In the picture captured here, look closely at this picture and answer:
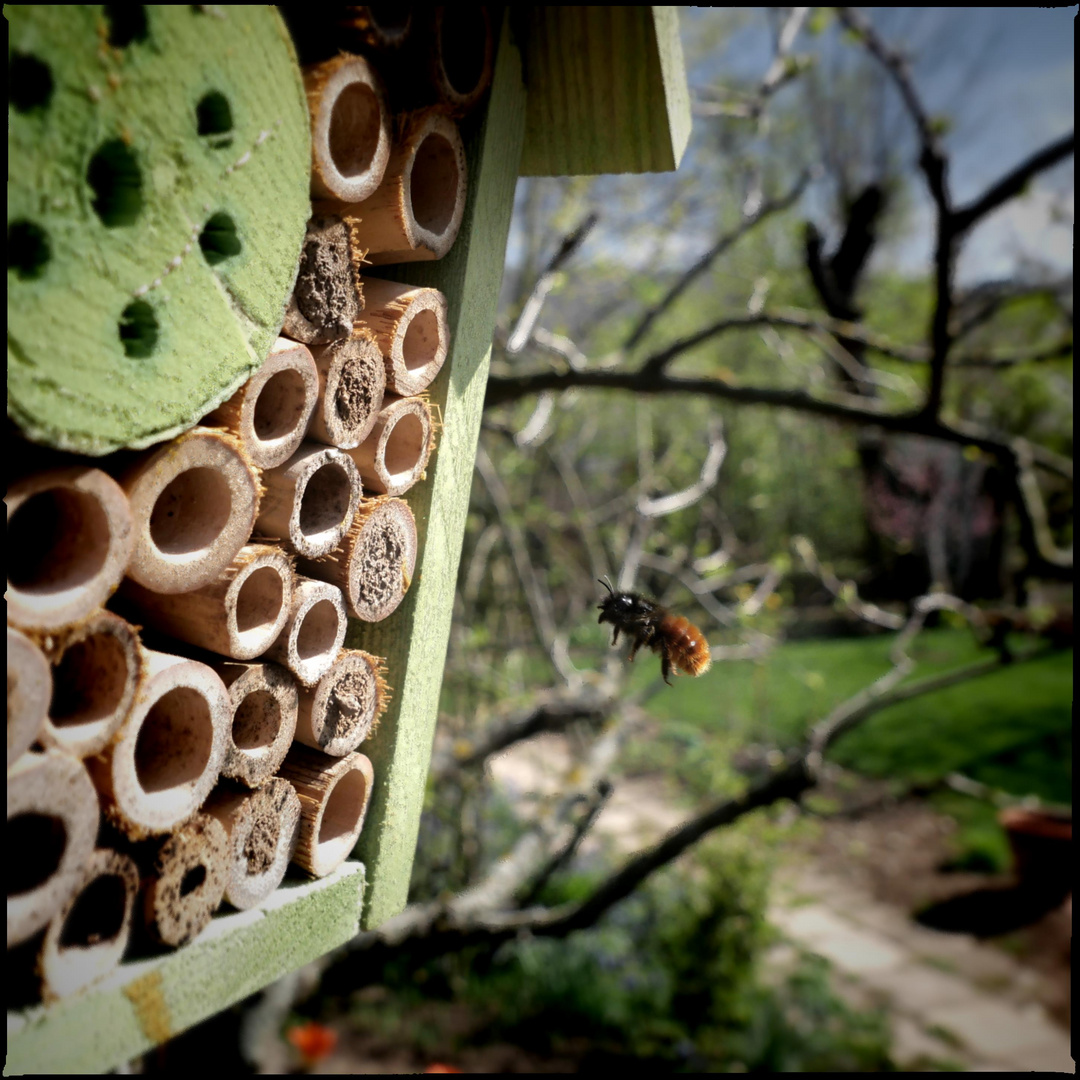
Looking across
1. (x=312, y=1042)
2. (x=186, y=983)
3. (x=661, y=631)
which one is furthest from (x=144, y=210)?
(x=312, y=1042)

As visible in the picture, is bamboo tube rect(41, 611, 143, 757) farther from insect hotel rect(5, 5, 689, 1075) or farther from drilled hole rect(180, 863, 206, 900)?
drilled hole rect(180, 863, 206, 900)

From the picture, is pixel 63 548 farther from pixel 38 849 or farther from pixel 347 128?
pixel 347 128

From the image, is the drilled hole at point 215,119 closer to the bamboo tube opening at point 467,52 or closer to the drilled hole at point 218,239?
the drilled hole at point 218,239

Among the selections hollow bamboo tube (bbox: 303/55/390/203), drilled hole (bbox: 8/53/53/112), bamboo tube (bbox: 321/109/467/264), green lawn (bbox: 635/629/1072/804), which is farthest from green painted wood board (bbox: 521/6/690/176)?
green lawn (bbox: 635/629/1072/804)

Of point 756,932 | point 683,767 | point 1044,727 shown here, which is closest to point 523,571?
point 756,932

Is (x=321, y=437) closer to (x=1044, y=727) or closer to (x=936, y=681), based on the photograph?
(x=936, y=681)
